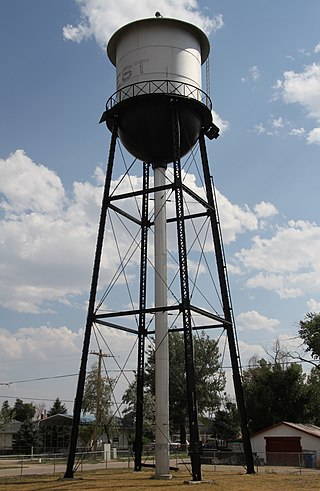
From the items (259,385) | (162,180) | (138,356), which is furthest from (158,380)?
(259,385)

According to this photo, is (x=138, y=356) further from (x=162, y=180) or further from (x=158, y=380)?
(x=162, y=180)

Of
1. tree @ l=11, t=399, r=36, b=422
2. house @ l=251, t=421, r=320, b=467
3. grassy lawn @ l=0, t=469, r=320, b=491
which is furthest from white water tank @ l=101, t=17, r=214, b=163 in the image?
tree @ l=11, t=399, r=36, b=422

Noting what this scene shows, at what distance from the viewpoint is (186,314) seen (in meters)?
19.2

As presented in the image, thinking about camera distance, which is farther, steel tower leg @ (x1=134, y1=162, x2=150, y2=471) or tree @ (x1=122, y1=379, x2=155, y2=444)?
tree @ (x1=122, y1=379, x2=155, y2=444)

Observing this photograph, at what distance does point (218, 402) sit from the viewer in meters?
56.1

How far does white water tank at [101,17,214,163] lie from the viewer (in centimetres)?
2183

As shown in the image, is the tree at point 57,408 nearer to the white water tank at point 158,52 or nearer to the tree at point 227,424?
the tree at point 227,424

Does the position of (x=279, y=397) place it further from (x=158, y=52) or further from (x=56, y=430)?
(x=158, y=52)

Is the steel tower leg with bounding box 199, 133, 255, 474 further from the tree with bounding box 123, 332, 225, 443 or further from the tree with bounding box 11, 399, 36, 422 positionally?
the tree with bounding box 11, 399, 36, 422

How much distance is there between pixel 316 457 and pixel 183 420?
870 inches

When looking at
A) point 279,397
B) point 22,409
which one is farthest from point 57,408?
point 279,397

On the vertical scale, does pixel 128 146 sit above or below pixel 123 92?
below

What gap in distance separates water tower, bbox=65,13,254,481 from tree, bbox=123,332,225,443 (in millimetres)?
29724

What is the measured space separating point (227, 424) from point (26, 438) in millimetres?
19602
